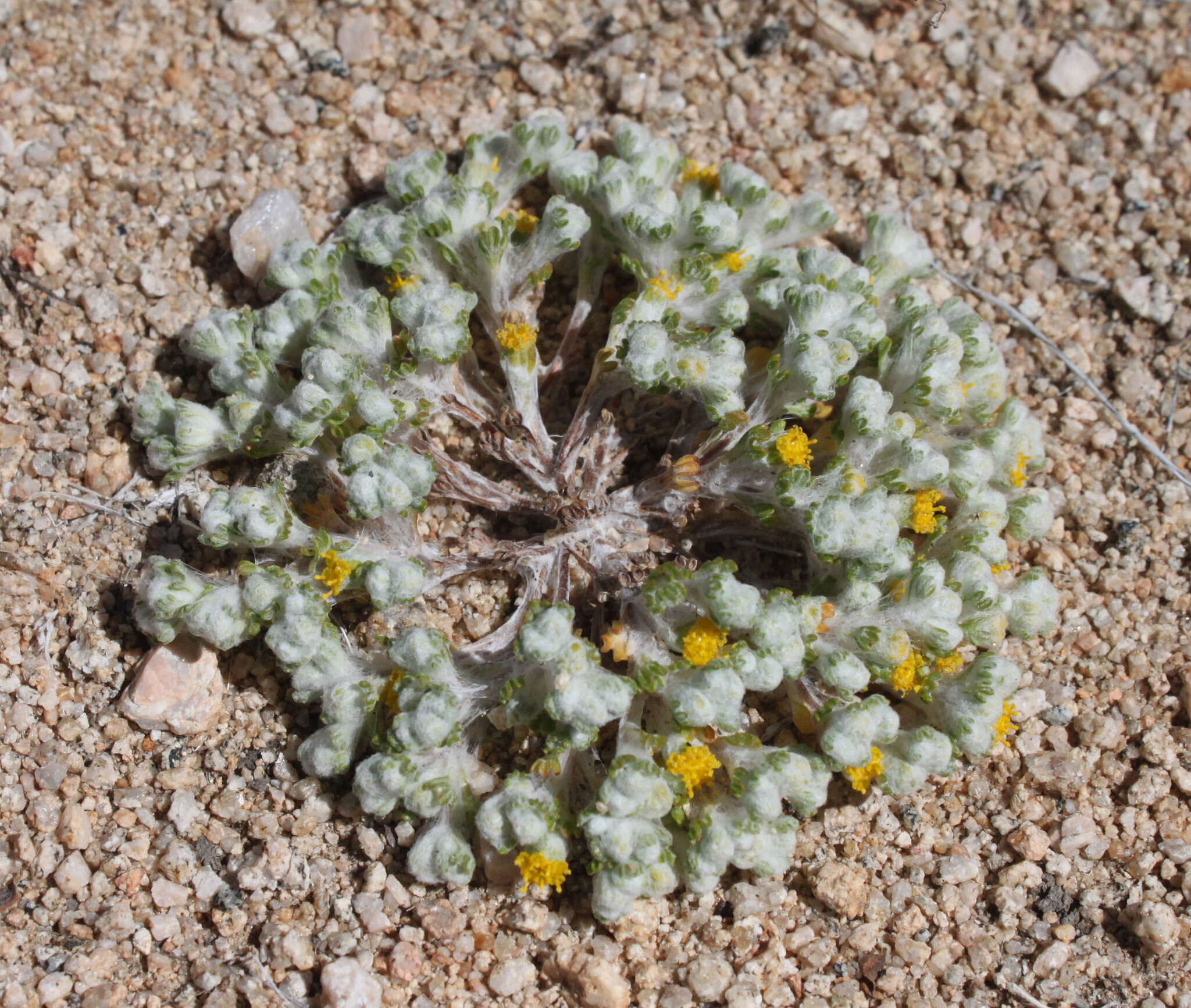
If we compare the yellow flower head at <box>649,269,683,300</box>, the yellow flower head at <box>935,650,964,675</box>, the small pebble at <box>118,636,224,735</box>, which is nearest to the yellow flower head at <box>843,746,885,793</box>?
the yellow flower head at <box>935,650,964,675</box>

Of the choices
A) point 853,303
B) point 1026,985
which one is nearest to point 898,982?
point 1026,985

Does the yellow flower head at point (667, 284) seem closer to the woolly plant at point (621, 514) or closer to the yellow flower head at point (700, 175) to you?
the woolly plant at point (621, 514)

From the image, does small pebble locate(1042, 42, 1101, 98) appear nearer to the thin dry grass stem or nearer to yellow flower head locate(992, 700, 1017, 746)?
the thin dry grass stem

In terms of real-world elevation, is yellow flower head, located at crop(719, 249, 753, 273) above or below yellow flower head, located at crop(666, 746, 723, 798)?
above

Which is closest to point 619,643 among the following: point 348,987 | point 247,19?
point 348,987

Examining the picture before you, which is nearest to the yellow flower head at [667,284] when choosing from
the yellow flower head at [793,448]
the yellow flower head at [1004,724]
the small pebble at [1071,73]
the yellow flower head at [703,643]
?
the yellow flower head at [793,448]

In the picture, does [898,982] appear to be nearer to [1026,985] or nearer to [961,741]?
[1026,985]

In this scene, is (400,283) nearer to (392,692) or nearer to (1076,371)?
(392,692)
